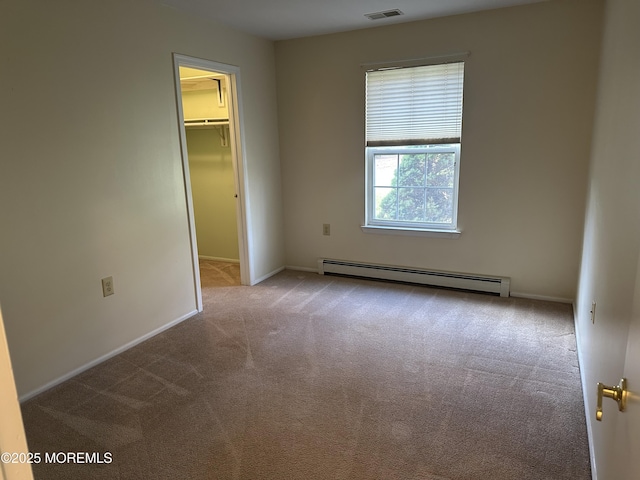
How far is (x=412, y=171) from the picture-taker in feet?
13.3

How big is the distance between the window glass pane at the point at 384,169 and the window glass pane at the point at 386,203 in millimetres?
69

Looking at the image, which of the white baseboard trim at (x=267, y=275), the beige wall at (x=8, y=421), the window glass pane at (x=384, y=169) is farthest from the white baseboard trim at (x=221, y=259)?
the beige wall at (x=8, y=421)

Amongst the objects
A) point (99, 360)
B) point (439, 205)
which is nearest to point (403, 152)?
point (439, 205)

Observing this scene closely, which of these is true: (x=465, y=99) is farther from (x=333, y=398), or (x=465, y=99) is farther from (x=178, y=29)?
(x=333, y=398)

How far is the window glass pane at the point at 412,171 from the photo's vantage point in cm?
399

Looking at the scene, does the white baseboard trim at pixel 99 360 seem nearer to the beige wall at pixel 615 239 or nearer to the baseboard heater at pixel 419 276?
the baseboard heater at pixel 419 276

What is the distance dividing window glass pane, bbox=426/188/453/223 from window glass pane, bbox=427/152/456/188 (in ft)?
0.21

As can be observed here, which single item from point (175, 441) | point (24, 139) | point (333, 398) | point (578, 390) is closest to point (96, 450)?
Result: point (175, 441)

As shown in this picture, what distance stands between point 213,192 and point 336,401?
342 centimetres

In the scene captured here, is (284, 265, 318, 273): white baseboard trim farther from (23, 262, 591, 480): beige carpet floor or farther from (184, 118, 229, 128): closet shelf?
(184, 118, 229, 128): closet shelf

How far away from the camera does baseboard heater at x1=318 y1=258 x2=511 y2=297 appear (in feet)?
12.7

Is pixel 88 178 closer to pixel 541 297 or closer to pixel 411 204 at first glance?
pixel 411 204

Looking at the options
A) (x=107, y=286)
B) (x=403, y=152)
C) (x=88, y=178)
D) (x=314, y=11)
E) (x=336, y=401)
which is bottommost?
(x=336, y=401)

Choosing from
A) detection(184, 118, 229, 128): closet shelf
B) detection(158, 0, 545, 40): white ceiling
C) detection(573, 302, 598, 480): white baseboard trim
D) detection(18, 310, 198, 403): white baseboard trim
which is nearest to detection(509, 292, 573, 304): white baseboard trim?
detection(573, 302, 598, 480): white baseboard trim
